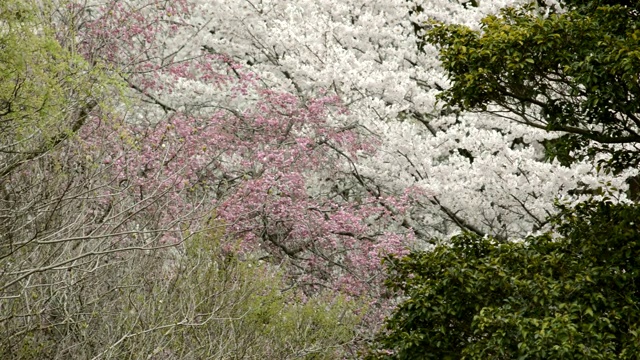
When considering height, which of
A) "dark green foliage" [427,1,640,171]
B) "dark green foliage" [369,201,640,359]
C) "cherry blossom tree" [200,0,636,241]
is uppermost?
"cherry blossom tree" [200,0,636,241]

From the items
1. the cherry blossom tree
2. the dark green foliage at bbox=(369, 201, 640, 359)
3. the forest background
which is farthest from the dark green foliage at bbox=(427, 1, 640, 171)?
the cherry blossom tree

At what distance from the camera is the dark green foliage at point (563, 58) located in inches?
237

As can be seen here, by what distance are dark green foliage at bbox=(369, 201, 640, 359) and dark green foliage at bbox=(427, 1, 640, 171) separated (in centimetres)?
74

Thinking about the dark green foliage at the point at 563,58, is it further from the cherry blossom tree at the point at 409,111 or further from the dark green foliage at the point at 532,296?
the cherry blossom tree at the point at 409,111

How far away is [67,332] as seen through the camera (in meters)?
6.25

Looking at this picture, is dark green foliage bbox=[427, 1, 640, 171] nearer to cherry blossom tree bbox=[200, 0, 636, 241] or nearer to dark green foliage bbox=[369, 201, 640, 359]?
dark green foliage bbox=[369, 201, 640, 359]

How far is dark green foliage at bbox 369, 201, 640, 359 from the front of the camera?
5.82 meters

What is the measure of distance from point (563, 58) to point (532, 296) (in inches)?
64.2

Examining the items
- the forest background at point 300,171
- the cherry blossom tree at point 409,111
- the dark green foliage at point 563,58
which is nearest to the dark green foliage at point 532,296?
the forest background at point 300,171

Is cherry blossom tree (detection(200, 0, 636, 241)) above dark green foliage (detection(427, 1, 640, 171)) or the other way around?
above

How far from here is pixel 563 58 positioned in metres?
6.32

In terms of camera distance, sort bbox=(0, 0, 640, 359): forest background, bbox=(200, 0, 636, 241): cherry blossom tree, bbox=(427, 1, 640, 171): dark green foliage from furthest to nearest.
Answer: bbox=(200, 0, 636, 241): cherry blossom tree → bbox=(427, 1, 640, 171): dark green foliage → bbox=(0, 0, 640, 359): forest background

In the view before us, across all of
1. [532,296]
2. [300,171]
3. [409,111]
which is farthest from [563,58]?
[409,111]

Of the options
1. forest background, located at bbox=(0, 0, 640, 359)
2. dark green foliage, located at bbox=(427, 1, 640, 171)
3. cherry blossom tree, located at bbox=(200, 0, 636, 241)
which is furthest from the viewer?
cherry blossom tree, located at bbox=(200, 0, 636, 241)
